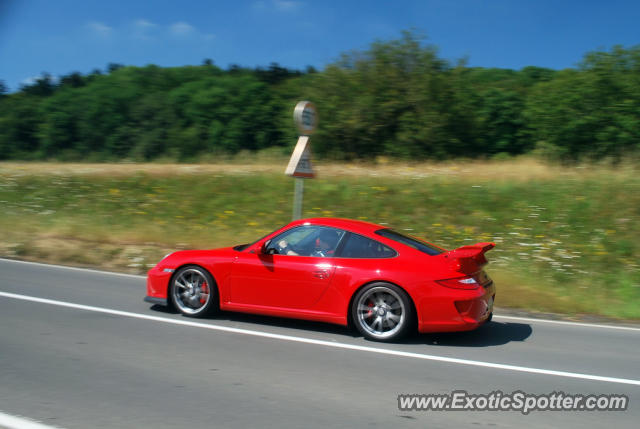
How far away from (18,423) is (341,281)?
3590 millimetres

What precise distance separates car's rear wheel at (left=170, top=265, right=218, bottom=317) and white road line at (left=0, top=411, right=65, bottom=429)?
10.9 ft

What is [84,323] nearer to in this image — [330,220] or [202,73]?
[330,220]

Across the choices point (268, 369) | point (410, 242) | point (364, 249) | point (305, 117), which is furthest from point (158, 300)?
point (305, 117)

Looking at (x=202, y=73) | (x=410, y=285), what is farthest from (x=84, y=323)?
(x=202, y=73)

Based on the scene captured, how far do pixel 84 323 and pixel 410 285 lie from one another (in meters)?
3.99

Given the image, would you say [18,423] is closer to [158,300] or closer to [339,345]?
[339,345]

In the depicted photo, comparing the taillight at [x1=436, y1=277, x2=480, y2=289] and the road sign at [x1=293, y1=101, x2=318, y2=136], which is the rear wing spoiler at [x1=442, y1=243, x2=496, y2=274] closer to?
the taillight at [x1=436, y1=277, x2=480, y2=289]

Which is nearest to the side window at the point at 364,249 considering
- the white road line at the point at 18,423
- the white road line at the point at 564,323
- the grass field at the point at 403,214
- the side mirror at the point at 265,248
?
the side mirror at the point at 265,248

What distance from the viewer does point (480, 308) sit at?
634 centimetres

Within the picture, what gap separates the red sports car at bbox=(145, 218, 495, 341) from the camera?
622 cm

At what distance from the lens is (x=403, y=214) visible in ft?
48.6

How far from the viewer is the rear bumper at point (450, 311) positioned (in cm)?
613

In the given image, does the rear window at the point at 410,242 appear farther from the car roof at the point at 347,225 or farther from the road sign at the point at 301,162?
the road sign at the point at 301,162

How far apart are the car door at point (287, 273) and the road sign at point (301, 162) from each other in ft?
6.51
